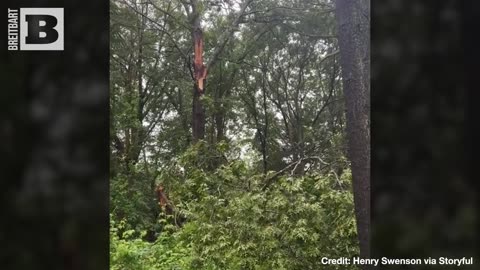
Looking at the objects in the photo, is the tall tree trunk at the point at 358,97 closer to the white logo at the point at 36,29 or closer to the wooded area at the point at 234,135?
the wooded area at the point at 234,135

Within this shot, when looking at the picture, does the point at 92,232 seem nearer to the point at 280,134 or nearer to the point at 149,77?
the point at 149,77

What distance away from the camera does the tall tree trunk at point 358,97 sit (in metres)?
2.15

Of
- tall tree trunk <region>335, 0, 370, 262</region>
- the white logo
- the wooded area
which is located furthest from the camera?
the wooded area

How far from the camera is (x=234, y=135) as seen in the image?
233 cm

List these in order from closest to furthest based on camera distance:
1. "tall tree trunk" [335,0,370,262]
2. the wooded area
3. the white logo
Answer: the white logo < "tall tree trunk" [335,0,370,262] < the wooded area

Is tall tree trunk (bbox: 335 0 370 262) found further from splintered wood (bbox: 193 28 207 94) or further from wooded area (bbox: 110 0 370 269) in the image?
splintered wood (bbox: 193 28 207 94)

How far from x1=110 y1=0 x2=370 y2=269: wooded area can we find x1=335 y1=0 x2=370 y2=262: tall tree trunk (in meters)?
0.02

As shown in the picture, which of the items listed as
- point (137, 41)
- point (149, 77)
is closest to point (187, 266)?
point (149, 77)

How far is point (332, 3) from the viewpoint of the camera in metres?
2.29

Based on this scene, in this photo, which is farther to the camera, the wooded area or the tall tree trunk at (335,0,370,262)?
the wooded area

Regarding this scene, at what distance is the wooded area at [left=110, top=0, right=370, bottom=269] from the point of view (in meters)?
2.30

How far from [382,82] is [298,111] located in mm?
432

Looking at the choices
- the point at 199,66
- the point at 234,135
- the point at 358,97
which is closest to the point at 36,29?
the point at 199,66

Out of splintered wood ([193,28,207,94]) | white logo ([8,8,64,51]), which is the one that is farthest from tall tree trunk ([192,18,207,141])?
white logo ([8,8,64,51])
